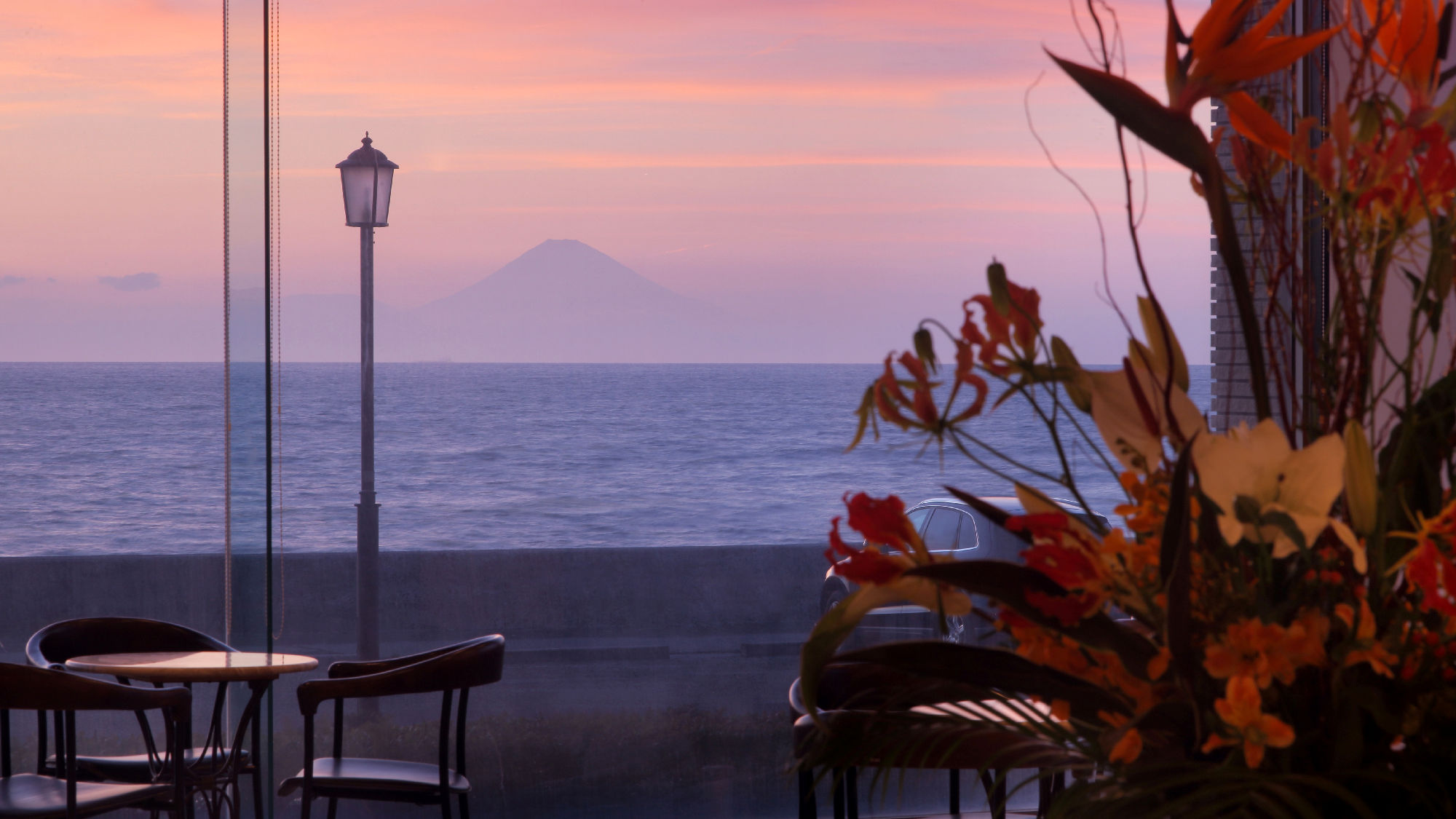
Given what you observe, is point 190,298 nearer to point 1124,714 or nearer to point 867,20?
point 1124,714

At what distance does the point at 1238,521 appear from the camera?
0.55 m

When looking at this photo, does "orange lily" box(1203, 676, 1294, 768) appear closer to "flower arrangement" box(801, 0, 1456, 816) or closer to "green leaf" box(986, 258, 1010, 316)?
"flower arrangement" box(801, 0, 1456, 816)

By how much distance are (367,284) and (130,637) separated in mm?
2341

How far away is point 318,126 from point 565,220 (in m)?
5.76

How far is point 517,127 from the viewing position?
38.2 feet

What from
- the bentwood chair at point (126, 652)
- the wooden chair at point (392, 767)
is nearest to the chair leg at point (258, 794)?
the bentwood chair at point (126, 652)

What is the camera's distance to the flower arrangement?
0.57m

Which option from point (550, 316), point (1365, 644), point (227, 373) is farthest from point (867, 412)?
point (550, 316)

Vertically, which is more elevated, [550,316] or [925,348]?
[550,316]

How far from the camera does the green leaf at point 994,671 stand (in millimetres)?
656

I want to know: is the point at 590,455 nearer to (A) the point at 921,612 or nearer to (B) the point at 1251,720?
(A) the point at 921,612

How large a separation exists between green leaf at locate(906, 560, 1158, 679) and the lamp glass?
510 cm

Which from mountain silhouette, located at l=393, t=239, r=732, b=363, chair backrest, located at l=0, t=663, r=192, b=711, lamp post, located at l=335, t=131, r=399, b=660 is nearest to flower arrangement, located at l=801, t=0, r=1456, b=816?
chair backrest, located at l=0, t=663, r=192, b=711

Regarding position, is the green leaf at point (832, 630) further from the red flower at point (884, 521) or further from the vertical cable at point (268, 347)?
the vertical cable at point (268, 347)
